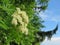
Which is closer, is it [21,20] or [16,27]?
[21,20]

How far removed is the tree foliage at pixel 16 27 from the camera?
54.9 feet

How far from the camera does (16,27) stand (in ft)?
50.6

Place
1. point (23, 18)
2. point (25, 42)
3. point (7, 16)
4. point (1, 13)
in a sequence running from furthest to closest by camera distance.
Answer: point (25, 42), point (7, 16), point (1, 13), point (23, 18)

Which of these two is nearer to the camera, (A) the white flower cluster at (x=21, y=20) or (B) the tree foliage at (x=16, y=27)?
(A) the white flower cluster at (x=21, y=20)

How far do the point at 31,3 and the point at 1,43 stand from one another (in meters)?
12.1

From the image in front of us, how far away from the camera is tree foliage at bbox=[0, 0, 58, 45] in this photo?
54.9ft

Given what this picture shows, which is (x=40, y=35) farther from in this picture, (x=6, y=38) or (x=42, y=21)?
(x=6, y=38)

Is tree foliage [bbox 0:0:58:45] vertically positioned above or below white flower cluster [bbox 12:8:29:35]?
below

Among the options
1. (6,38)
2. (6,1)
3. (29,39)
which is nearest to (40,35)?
(29,39)

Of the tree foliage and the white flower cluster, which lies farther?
the tree foliage

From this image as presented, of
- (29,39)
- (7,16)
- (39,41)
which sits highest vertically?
(7,16)

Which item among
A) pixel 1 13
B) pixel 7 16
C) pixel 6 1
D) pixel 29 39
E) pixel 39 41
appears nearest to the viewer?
pixel 1 13

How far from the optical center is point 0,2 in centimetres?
1783

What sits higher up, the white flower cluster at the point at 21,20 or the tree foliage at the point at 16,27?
the white flower cluster at the point at 21,20
